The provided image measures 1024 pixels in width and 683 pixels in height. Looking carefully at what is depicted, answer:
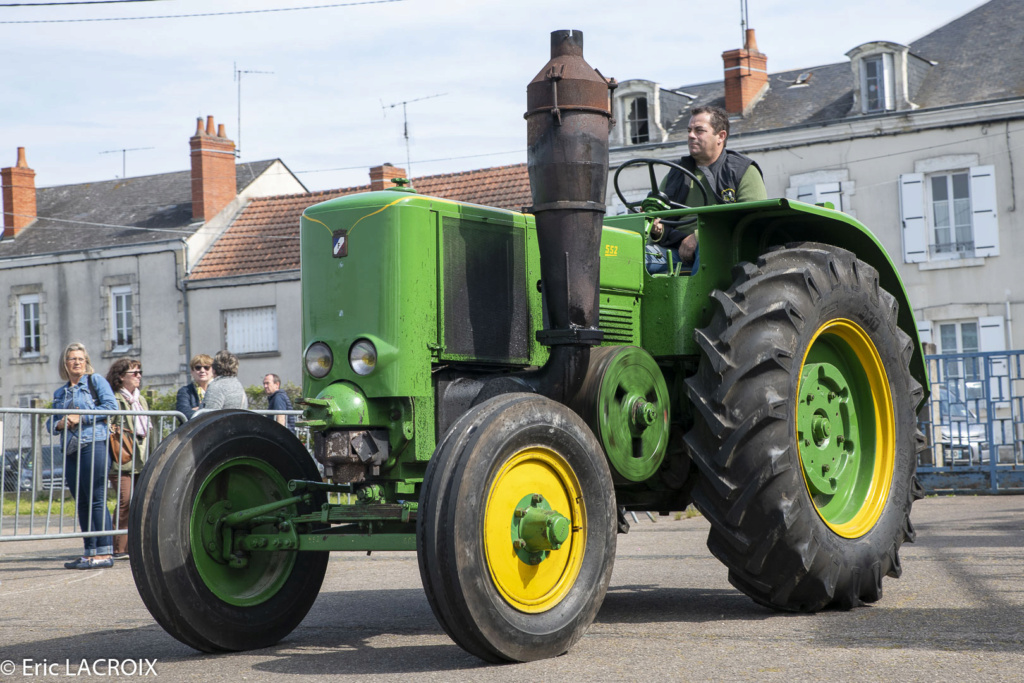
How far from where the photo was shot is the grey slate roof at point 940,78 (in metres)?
26.3

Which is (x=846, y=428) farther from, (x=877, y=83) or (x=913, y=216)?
(x=877, y=83)

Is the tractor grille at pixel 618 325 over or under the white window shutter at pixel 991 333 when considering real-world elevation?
under

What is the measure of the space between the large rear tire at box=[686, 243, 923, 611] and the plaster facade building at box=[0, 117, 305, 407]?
2930 cm

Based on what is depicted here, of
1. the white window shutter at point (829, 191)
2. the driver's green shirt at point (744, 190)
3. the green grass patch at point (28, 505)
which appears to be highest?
the white window shutter at point (829, 191)

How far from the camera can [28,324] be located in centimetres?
3603

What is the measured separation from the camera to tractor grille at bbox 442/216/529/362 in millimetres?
5316

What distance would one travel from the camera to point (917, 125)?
26.2m

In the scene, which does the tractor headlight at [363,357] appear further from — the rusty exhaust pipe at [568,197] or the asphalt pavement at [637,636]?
the asphalt pavement at [637,636]

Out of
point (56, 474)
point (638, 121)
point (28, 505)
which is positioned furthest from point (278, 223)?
point (28, 505)

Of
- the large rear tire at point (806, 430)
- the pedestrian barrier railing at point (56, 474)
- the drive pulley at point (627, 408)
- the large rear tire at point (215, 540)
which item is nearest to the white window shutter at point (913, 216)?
the pedestrian barrier railing at point (56, 474)

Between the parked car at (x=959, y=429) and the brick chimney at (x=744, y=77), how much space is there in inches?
601

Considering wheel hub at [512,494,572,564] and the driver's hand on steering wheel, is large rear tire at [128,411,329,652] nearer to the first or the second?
wheel hub at [512,494,572,564]

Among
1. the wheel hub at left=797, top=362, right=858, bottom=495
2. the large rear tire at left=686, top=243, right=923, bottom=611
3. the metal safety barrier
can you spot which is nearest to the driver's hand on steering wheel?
the large rear tire at left=686, top=243, right=923, bottom=611

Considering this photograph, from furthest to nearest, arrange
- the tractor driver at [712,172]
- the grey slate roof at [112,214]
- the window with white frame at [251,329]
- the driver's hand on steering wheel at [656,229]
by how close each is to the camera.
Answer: the grey slate roof at [112,214], the window with white frame at [251,329], the tractor driver at [712,172], the driver's hand on steering wheel at [656,229]
